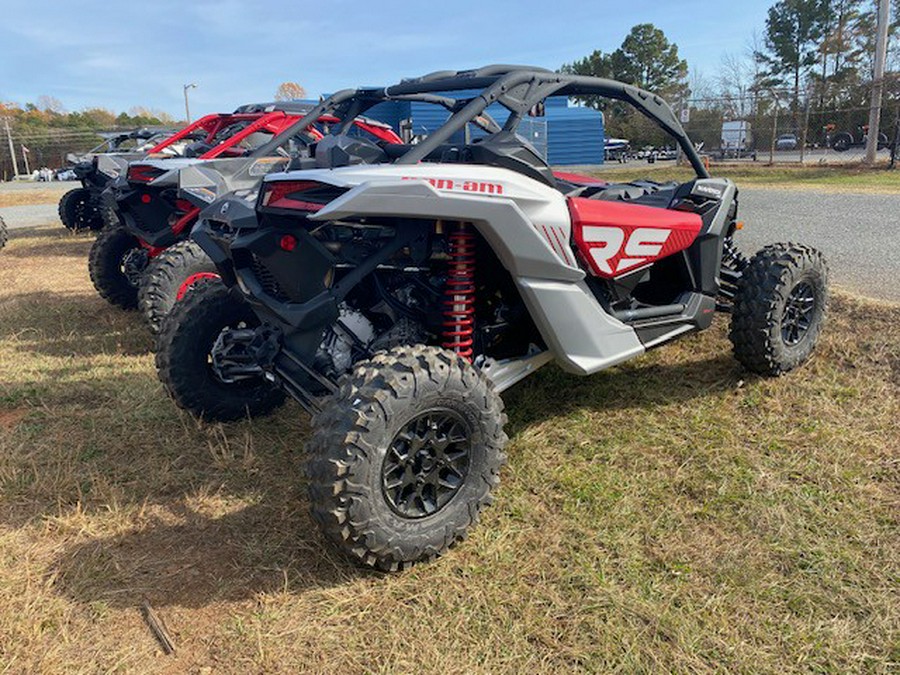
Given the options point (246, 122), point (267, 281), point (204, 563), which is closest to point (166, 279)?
point (267, 281)

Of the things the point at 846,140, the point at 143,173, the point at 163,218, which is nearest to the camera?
the point at 143,173

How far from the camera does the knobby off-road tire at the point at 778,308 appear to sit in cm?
395

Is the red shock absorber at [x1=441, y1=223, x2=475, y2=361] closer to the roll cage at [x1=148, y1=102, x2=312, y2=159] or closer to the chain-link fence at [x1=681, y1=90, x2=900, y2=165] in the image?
the roll cage at [x1=148, y1=102, x2=312, y2=159]

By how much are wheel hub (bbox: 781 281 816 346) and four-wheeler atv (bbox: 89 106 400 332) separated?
3.18 meters

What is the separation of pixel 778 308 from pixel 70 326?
230 inches

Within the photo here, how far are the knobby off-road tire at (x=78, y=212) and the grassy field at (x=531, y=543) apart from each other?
9.47m

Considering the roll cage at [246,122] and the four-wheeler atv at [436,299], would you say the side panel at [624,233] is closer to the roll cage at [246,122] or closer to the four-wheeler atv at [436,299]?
the four-wheeler atv at [436,299]

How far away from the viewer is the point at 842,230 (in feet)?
29.9

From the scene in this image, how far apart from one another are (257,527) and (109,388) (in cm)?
222

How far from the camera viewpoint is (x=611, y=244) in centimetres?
320

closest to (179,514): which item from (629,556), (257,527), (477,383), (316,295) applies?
(257,527)

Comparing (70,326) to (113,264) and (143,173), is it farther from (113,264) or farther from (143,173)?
(143,173)

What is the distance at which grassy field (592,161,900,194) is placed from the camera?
53.8 feet

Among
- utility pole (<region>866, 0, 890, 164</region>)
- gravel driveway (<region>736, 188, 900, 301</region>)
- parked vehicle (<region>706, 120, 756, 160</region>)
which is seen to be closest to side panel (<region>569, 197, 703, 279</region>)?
gravel driveway (<region>736, 188, 900, 301</region>)
